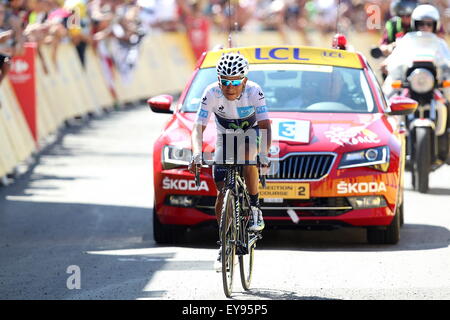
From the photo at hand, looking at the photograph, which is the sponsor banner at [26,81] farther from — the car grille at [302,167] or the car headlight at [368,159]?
the car headlight at [368,159]

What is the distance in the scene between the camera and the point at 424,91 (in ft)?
52.4

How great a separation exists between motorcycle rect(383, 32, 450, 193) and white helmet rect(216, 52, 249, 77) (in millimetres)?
6462

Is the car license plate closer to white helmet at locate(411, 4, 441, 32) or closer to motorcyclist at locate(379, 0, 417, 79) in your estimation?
white helmet at locate(411, 4, 441, 32)

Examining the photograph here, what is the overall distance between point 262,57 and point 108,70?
51.4ft

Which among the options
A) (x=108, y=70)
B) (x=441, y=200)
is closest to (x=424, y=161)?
(x=441, y=200)

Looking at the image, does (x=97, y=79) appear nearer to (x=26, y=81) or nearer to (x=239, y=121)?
(x=26, y=81)

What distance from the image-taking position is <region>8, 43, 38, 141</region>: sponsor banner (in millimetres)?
19172

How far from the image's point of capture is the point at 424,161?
50.4 ft

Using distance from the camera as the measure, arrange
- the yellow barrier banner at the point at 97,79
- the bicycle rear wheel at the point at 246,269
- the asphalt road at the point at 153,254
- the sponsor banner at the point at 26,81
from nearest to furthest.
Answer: the bicycle rear wheel at the point at 246,269 < the asphalt road at the point at 153,254 < the sponsor banner at the point at 26,81 < the yellow barrier banner at the point at 97,79

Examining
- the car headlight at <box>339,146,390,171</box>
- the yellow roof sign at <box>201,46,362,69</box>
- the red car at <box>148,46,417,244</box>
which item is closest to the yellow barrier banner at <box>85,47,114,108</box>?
the yellow roof sign at <box>201,46,362,69</box>

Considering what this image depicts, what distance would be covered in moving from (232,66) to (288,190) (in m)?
2.30

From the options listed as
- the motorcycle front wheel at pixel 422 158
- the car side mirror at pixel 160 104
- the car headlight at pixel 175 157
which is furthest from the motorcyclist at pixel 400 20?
the car headlight at pixel 175 157

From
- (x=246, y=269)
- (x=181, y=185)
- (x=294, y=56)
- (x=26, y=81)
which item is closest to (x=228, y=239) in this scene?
(x=246, y=269)

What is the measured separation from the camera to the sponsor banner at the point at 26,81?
19.2 metres
